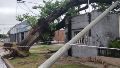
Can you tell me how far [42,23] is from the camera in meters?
22.1

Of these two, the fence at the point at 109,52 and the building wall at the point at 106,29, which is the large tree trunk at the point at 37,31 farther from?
the fence at the point at 109,52


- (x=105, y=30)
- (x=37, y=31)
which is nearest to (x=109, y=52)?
(x=105, y=30)

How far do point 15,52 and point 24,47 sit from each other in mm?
805

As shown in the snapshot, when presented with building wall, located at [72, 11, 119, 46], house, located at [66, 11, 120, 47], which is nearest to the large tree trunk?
house, located at [66, 11, 120, 47]

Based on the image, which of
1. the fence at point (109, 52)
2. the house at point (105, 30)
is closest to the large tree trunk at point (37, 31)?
the house at point (105, 30)

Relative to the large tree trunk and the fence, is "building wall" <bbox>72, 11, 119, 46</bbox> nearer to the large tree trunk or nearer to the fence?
the fence

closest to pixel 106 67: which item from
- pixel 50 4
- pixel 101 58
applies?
pixel 101 58

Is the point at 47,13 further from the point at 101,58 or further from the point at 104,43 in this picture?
the point at 101,58

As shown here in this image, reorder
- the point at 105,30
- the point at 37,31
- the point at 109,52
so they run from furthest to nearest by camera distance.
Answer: the point at 37,31 → the point at 105,30 → the point at 109,52

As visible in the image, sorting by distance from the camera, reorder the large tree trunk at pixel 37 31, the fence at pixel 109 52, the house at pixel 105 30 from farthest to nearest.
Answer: the large tree trunk at pixel 37 31, the house at pixel 105 30, the fence at pixel 109 52

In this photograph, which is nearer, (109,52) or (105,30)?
(109,52)

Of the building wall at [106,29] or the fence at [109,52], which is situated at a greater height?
the building wall at [106,29]

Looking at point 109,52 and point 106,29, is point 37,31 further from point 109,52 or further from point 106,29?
point 109,52

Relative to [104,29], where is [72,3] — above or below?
above
